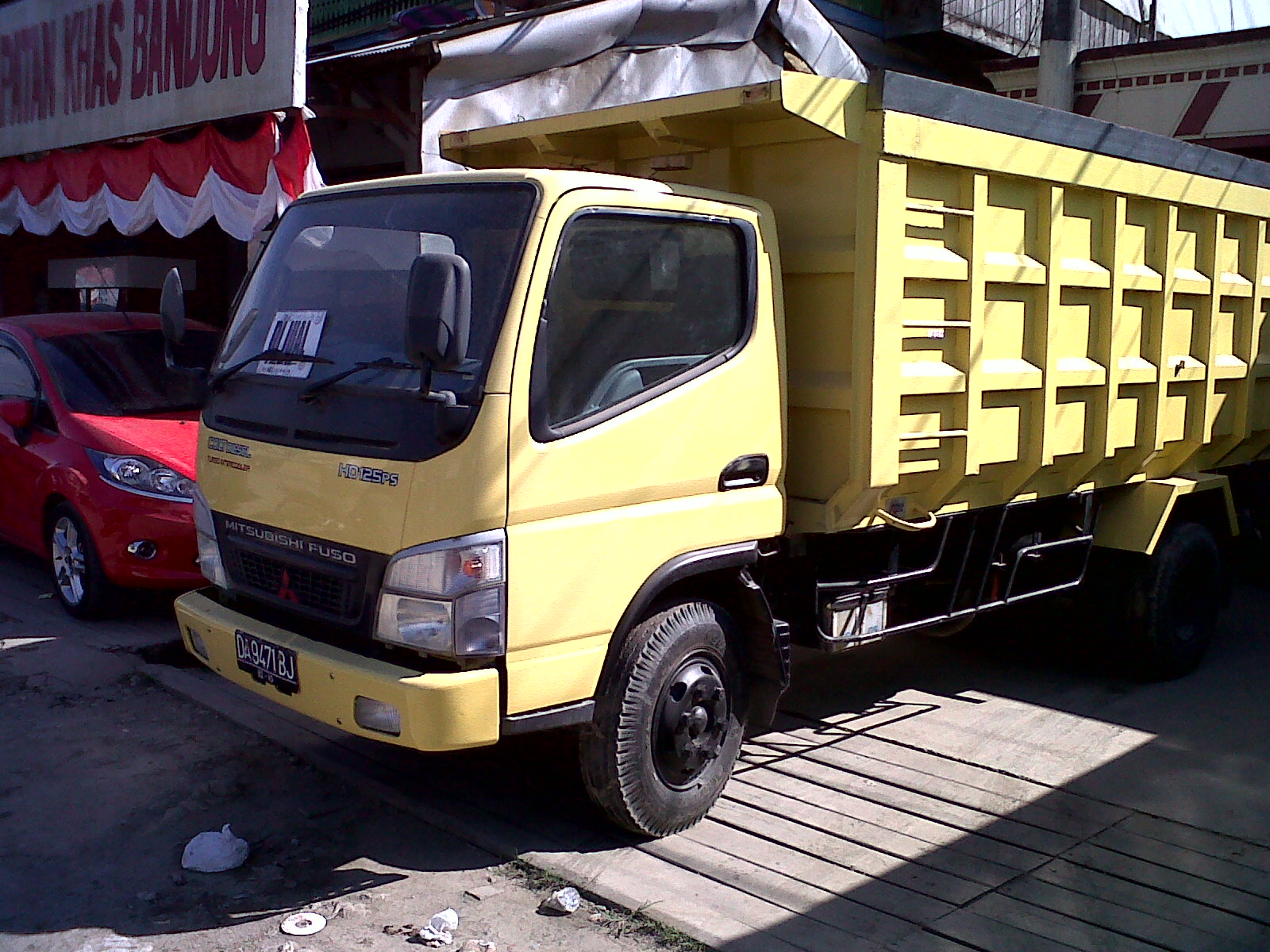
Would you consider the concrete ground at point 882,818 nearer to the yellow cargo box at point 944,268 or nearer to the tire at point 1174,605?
the tire at point 1174,605

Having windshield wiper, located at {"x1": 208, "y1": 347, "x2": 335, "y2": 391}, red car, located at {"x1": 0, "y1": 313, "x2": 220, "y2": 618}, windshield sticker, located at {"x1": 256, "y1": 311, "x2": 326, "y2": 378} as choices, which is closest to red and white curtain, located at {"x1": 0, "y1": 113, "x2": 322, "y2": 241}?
red car, located at {"x1": 0, "y1": 313, "x2": 220, "y2": 618}

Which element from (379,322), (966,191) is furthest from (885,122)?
(379,322)

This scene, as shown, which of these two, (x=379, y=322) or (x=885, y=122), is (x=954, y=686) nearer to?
(x=885, y=122)

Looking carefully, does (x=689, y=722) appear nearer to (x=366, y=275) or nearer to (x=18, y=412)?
(x=366, y=275)

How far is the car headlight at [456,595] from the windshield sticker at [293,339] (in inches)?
36.3

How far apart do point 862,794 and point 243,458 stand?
8.75 feet

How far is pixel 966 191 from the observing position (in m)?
4.88

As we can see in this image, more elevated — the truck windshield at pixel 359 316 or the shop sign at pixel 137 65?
the shop sign at pixel 137 65

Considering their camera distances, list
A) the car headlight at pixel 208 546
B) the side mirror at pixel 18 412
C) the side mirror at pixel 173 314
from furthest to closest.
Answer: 1. the side mirror at pixel 18 412
2. the side mirror at pixel 173 314
3. the car headlight at pixel 208 546

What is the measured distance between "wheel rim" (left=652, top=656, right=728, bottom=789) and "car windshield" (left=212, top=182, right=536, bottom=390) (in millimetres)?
1338

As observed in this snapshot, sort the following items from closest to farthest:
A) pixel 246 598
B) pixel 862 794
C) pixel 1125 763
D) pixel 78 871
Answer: pixel 78 871 → pixel 246 598 → pixel 862 794 → pixel 1125 763

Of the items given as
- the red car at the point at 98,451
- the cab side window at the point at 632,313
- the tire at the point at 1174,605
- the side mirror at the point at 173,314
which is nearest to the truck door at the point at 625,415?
the cab side window at the point at 632,313

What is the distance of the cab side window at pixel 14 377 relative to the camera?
24.8ft

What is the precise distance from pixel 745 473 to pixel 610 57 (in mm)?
5233
